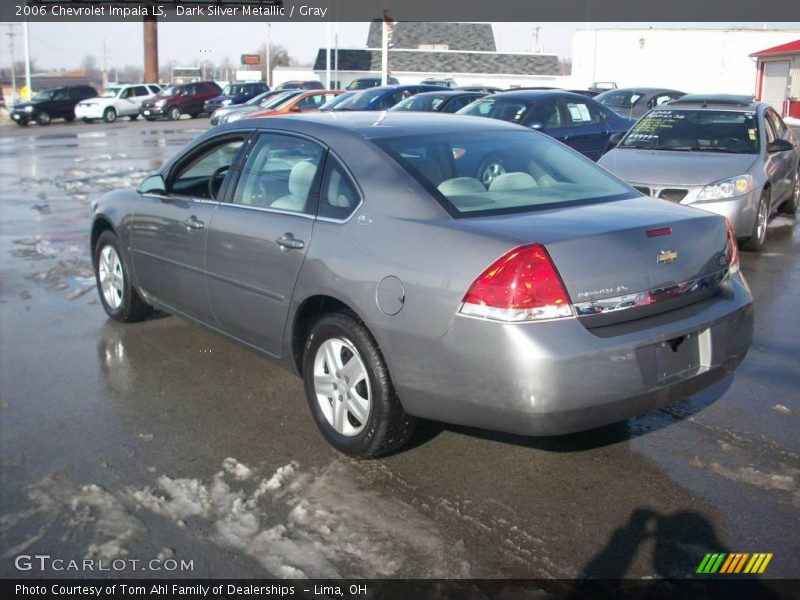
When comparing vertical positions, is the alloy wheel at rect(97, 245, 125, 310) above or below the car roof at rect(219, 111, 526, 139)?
below

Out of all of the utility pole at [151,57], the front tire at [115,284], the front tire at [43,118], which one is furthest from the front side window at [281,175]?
the utility pole at [151,57]

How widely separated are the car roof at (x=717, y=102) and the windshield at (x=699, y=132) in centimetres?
19

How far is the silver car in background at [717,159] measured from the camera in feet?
27.2

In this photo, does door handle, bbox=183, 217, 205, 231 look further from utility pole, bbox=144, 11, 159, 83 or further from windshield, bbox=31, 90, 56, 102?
utility pole, bbox=144, 11, 159, 83

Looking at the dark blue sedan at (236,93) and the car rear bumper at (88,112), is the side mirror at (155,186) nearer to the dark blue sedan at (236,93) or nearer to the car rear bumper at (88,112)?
the car rear bumper at (88,112)

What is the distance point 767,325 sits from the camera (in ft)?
20.4

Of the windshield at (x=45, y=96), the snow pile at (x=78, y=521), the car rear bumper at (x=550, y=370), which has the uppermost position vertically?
the windshield at (x=45, y=96)

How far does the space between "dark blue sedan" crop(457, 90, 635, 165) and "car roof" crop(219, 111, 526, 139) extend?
751 centimetres

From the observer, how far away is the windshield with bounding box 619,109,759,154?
927 cm

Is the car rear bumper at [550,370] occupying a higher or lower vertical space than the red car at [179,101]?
lower

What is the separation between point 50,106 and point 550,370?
126ft

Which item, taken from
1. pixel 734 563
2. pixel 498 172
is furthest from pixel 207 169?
pixel 734 563

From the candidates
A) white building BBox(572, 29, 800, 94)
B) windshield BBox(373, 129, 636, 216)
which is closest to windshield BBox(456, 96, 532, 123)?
windshield BBox(373, 129, 636, 216)

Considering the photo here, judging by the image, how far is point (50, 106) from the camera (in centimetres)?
3716
